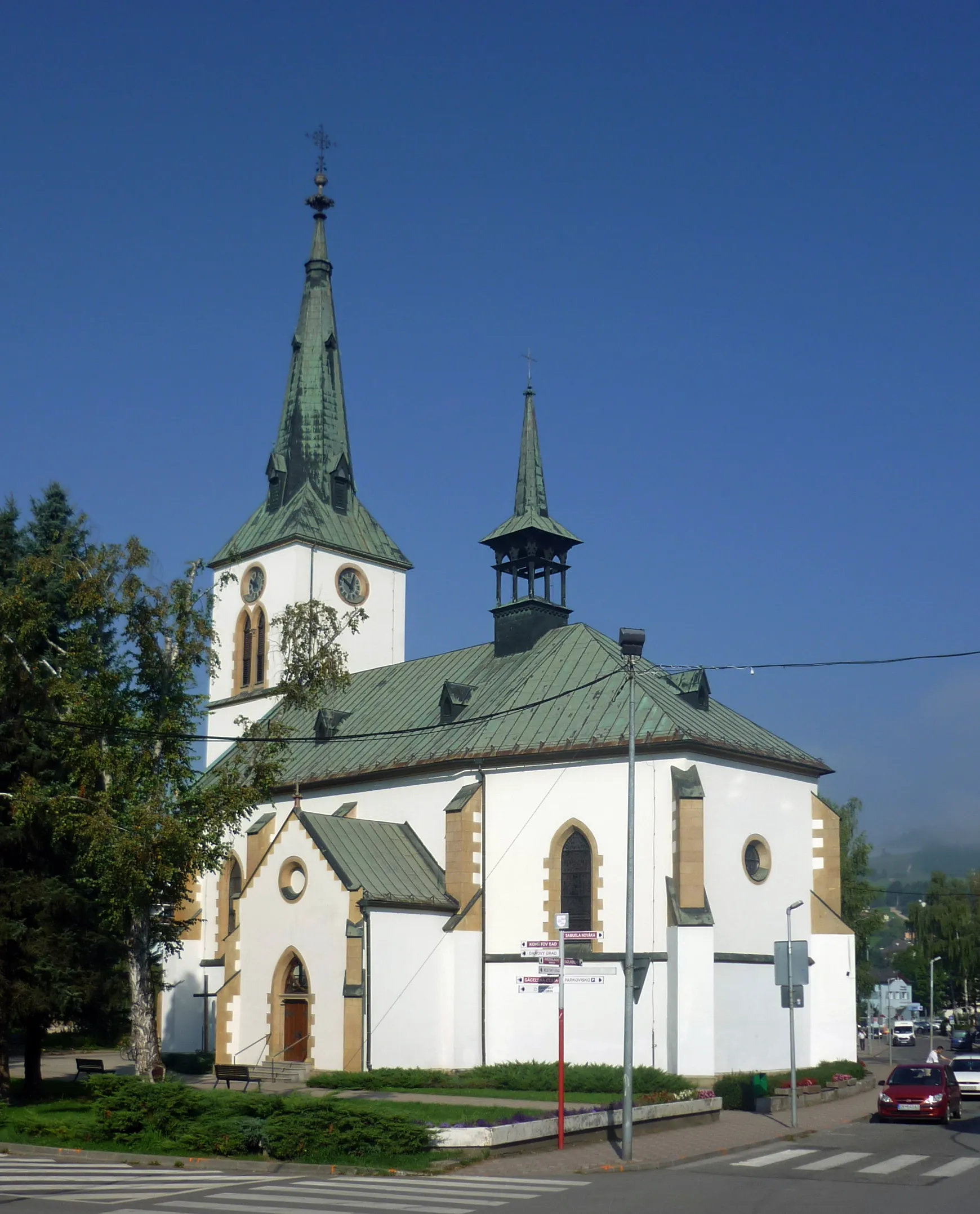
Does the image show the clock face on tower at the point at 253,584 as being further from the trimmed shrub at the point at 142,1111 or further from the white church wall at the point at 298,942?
the trimmed shrub at the point at 142,1111

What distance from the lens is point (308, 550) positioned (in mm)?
55625

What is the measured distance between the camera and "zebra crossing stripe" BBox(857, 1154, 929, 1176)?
67.1 ft

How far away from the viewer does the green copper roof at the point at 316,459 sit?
57094mm

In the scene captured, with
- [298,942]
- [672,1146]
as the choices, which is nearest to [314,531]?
[298,942]

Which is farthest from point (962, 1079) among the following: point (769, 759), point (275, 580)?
point (275, 580)

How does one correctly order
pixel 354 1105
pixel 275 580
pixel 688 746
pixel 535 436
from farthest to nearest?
pixel 275 580
pixel 535 436
pixel 688 746
pixel 354 1105

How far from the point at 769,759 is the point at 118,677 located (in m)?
18.8

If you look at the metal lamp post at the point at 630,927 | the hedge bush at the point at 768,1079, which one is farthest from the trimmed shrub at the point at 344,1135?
the hedge bush at the point at 768,1079

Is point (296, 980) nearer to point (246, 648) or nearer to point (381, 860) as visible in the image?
point (381, 860)

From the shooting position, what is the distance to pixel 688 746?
3656 cm

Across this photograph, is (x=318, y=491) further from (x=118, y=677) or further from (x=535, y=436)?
(x=118, y=677)

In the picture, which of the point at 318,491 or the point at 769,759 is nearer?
the point at 769,759

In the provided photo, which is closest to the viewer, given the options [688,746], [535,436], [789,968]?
[789,968]

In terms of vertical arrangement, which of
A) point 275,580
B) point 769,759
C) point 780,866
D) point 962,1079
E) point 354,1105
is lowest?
point 962,1079
